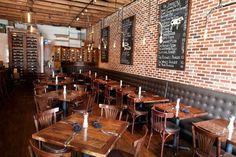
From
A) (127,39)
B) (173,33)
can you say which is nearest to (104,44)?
(127,39)

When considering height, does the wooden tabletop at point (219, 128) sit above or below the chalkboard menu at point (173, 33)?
below

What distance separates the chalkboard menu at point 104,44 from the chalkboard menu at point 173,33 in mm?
4461

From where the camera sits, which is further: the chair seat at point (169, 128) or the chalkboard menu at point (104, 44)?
the chalkboard menu at point (104, 44)

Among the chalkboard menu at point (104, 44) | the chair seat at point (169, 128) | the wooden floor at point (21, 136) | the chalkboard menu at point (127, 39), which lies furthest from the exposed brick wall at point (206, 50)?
the chalkboard menu at point (104, 44)

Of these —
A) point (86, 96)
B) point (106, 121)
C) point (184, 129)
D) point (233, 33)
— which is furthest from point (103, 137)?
point (233, 33)

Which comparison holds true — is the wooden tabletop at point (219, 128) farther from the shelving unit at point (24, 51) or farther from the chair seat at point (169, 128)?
the shelving unit at point (24, 51)

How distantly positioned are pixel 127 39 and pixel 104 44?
2773 millimetres

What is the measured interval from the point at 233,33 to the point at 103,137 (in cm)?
297

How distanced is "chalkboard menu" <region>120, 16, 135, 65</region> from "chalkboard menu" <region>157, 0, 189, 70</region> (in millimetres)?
1718

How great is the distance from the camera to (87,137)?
2.02 m

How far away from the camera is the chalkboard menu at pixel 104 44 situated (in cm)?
898

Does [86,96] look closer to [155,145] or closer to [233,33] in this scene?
[155,145]

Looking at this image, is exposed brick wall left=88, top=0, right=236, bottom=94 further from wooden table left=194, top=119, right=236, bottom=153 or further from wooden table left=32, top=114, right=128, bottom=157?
wooden table left=32, top=114, right=128, bottom=157

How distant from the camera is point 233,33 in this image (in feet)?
10.2
